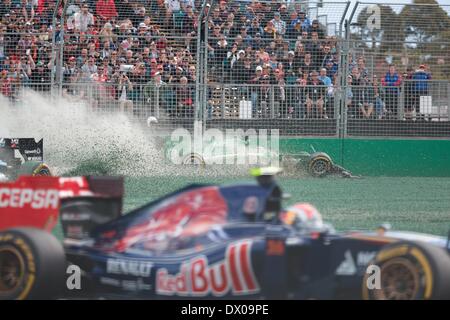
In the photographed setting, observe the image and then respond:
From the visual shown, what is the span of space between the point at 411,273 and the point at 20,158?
956 cm

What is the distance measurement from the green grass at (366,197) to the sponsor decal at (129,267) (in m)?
3.66

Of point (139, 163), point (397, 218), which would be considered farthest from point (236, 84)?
point (397, 218)

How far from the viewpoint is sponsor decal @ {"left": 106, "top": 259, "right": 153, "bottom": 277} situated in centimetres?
466

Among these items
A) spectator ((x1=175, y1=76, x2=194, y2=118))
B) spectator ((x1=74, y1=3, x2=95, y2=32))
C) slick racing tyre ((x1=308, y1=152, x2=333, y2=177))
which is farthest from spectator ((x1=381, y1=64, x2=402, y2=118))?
spectator ((x1=74, y1=3, x2=95, y2=32))

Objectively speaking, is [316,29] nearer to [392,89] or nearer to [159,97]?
[392,89]

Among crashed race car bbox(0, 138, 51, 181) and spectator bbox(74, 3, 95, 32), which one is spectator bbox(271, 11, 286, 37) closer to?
spectator bbox(74, 3, 95, 32)

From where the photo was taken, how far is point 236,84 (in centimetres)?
1575

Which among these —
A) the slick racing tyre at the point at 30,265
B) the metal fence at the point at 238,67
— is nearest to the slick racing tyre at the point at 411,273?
the slick racing tyre at the point at 30,265

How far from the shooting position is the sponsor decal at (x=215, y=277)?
449 cm

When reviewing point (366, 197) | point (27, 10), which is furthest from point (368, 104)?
point (27, 10)

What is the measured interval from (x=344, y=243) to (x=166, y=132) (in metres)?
11.4

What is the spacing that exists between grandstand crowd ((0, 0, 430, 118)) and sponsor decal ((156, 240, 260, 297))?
11.2 meters

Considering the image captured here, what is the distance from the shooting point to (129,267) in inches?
185
